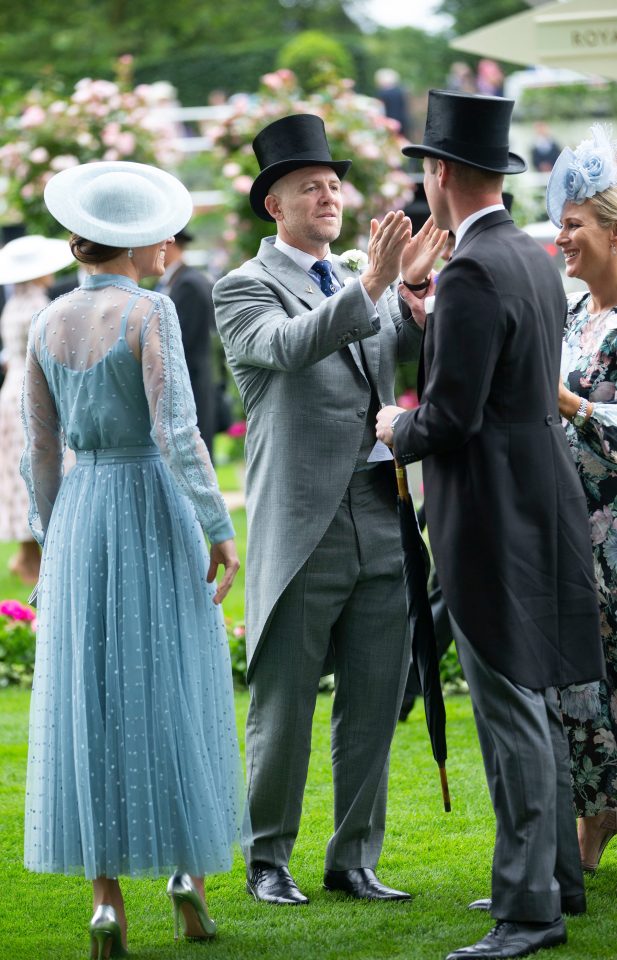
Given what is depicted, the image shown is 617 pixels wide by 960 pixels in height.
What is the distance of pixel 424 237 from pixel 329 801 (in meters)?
2.23

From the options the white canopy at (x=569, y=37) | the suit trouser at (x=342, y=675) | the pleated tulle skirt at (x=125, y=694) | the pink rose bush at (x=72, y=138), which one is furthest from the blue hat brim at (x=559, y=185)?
the pink rose bush at (x=72, y=138)

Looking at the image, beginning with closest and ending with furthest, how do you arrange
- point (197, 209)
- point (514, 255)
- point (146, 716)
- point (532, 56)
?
point (514, 255), point (146, 716), point (532, 56), point (197, 209)

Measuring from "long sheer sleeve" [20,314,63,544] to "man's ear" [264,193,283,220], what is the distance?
80cm

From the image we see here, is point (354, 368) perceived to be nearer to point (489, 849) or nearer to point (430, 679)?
point (430, 679)

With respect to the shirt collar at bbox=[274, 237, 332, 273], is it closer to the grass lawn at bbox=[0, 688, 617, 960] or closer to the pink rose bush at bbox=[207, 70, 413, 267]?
the grass lawn at bbox=[0, 688, 617, 960]

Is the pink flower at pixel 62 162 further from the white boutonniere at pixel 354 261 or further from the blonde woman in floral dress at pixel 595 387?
the blonde woman in floral dress at pixel 595 387

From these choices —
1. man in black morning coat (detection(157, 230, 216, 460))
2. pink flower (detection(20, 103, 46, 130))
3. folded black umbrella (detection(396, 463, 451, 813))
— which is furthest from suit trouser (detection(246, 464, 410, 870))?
pink flower (detection(20, 103, 46, 130))

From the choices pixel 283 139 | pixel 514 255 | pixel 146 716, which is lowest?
pixel 146 716

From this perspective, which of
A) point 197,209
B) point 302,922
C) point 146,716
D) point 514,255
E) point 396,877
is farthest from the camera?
point 197,209

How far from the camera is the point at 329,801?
17.3ft

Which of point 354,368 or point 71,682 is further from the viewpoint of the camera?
point 354,368

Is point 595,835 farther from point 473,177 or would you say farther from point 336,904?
point 473,177

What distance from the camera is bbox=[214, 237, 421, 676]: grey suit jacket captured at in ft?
13.3

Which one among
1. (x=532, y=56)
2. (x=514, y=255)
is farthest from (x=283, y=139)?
(x=532, y=56)
